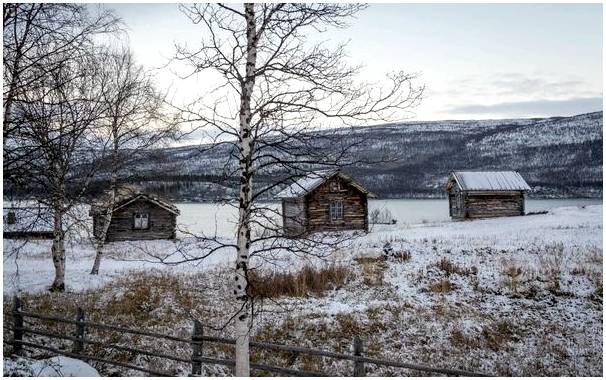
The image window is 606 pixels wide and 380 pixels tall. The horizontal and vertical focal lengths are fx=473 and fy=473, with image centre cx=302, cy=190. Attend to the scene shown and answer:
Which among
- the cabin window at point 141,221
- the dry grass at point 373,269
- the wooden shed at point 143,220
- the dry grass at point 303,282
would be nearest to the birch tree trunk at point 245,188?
the dry grass at point 303,282

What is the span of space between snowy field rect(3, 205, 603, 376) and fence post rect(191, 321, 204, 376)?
1.01 meters

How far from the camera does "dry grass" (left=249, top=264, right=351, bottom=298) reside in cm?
1620

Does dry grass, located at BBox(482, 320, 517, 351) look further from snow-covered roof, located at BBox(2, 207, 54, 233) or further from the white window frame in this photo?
the white window frame

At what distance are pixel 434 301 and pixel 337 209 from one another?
56.4ft

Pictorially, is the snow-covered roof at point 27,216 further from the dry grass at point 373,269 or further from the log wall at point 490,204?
the log wall at point 490,204

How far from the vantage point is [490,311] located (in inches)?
575

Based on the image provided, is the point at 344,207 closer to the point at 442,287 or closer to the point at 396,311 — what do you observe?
the point at 442,287

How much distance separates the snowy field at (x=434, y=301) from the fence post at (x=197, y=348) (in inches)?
39.6

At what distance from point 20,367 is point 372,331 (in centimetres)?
850

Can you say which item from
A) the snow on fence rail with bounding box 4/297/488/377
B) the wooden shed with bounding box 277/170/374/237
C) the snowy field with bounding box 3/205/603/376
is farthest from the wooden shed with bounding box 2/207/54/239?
the wooden shed with bounding box 277/170/374/237

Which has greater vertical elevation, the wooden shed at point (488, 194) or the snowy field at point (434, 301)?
the wooden shed at point (488, 194)

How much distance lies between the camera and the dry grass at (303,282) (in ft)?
53.2

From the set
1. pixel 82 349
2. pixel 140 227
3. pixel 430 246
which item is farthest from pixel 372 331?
pixel 140 227

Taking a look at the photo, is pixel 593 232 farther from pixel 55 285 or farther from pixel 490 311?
pixel 55 285
